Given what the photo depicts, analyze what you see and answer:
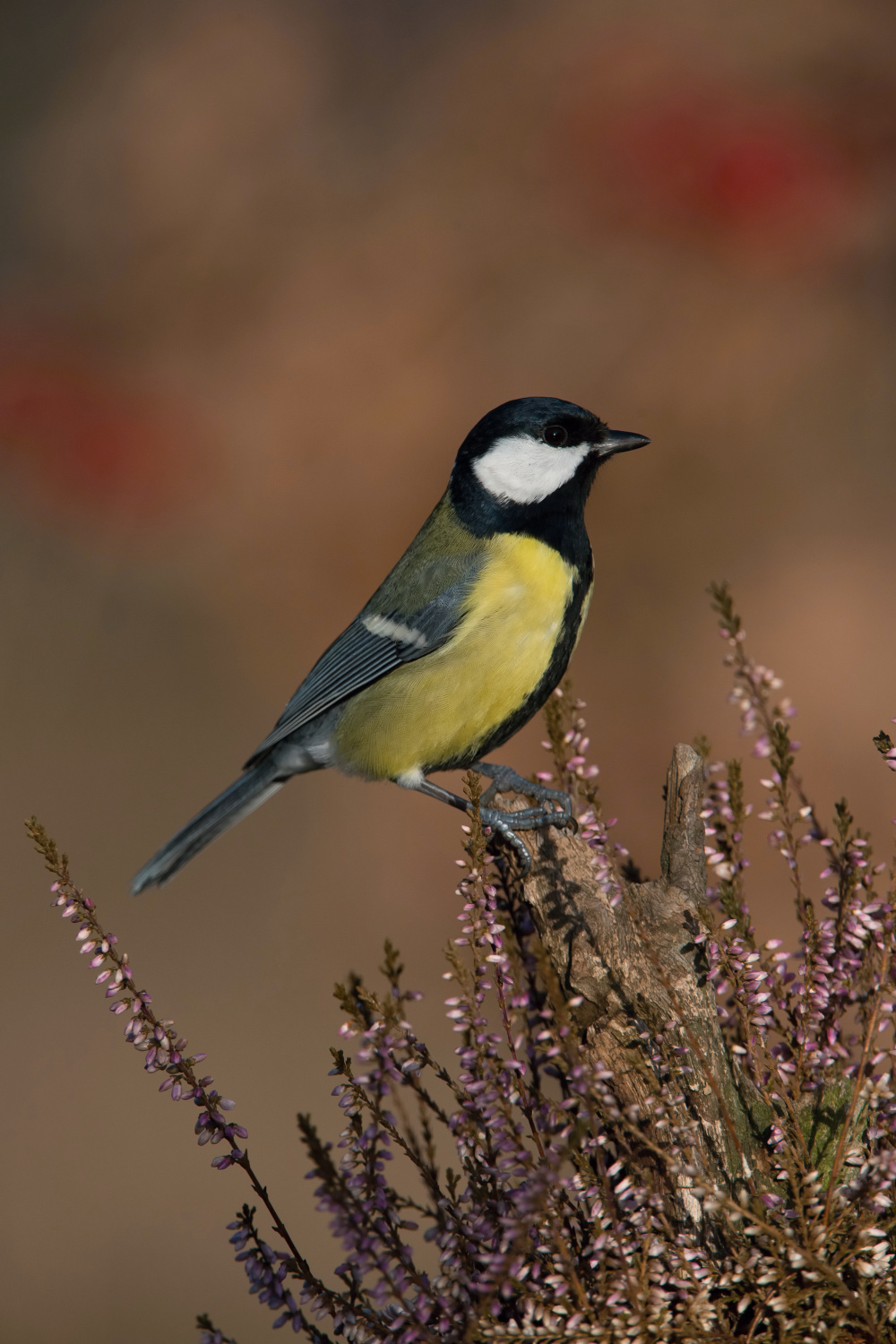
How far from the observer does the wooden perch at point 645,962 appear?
104 cm

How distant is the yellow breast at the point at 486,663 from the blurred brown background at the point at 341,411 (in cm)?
122

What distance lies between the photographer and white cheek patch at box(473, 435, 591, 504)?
5.89ft

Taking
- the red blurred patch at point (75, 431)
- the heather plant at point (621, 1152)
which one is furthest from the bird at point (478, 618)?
the red blurred patch at point (75, 431)

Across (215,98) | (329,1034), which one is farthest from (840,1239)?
(215,98)

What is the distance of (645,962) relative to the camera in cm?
116

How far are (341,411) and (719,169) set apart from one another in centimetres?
141

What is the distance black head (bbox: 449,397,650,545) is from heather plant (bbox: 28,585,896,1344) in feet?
2.41

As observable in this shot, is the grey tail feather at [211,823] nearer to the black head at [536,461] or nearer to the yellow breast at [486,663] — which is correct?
the yellow breast at [486,663]

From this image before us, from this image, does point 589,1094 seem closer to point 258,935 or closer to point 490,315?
point 258,935

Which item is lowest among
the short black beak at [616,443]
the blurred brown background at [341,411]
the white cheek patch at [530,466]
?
the white cheek patch at [530,466]

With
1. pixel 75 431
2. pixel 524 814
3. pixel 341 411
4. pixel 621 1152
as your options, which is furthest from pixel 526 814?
pixel 75 431

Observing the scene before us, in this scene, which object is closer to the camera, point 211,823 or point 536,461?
point 536,461

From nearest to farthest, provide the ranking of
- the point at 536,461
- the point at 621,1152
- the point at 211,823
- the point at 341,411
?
the point at 621,1152
the point at 536,461
the point at 211,823
the point at 341,411

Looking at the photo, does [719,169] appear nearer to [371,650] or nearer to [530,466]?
[530,466]
